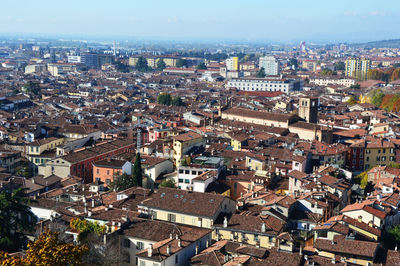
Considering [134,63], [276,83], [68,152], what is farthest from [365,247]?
[134,63]

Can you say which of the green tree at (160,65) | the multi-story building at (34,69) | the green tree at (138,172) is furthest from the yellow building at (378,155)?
the multi-story building at (34,69)

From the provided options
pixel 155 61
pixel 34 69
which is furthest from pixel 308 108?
pixel 155 61

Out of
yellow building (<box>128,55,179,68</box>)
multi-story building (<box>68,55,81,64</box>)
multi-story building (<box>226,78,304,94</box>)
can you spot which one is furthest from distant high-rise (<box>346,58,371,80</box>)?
multi-story building (<box>68,55,81,64</box>)

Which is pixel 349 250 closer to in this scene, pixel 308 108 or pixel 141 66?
pixel 308 108

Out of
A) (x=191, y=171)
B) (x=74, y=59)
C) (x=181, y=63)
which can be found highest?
(x=74, y=59)

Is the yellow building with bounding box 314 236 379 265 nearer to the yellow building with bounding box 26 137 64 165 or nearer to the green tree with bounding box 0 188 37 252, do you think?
the green tree with bounding box 0 188 37 252

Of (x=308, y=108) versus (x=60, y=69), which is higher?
(x=308, y=108)

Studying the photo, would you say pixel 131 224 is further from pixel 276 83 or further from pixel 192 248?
pixel 276 83
